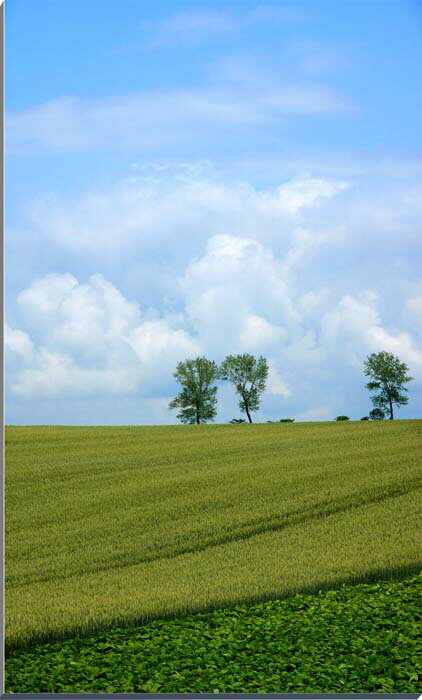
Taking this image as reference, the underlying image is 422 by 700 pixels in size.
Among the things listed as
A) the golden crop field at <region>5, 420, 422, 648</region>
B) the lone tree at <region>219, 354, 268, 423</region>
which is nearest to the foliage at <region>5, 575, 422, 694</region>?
the golden crop field at <region>5, 420, 422, 648</region>

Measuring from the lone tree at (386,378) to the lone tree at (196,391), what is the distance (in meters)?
2.51

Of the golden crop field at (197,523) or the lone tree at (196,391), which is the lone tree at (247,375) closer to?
the lone tree at (196,391)

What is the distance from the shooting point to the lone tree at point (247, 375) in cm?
1035

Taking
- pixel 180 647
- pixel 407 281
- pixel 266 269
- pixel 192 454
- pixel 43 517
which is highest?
pixel 266 269

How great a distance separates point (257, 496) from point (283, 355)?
5.82ft

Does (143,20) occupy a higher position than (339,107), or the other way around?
(143,20)

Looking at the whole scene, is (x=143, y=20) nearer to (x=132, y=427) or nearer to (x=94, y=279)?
(x=94, y=279)

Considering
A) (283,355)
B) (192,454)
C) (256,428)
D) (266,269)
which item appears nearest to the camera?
(283,355)

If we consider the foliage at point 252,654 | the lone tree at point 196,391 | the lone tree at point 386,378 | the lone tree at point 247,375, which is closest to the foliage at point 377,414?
the lone tree at point 386,378

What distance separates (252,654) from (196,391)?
25.7 feet

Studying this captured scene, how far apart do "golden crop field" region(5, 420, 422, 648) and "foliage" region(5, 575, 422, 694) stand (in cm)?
26

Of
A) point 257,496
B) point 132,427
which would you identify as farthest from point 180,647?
point 132,427

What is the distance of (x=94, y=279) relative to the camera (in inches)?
348

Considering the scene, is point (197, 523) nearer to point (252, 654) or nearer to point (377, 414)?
point (252, 654)
